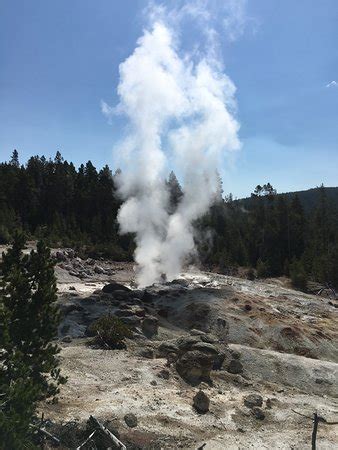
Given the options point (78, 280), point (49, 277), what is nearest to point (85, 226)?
point (78, 280)

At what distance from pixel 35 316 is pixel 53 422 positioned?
12.6 feet

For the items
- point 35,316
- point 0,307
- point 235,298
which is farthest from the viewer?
point 235,298

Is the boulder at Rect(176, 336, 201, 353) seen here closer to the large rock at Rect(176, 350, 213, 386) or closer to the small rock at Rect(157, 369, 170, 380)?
the large rock at Rect(176, 350, 213, 386)

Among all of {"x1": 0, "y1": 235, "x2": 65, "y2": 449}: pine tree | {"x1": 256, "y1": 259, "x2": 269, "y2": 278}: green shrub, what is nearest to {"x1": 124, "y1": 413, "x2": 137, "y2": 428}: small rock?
{"x1": 0, "y1": 235, "x2": 65, "y2": 449}: pine tree

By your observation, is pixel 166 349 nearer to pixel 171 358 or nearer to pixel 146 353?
pixel 146 353

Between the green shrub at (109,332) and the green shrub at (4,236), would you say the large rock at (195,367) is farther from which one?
the green shrub at (4,236)

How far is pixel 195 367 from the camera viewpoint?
77.1ft

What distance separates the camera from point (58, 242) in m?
79.6

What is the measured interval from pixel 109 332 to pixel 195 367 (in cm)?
669

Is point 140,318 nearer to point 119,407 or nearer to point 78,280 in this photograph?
point 119,407

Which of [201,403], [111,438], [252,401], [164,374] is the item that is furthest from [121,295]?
[111,438]

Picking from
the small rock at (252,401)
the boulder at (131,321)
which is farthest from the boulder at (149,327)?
the small rock at (252,401)

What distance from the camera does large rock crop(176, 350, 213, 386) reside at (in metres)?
23.4

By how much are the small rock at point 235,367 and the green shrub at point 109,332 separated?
256 inches
